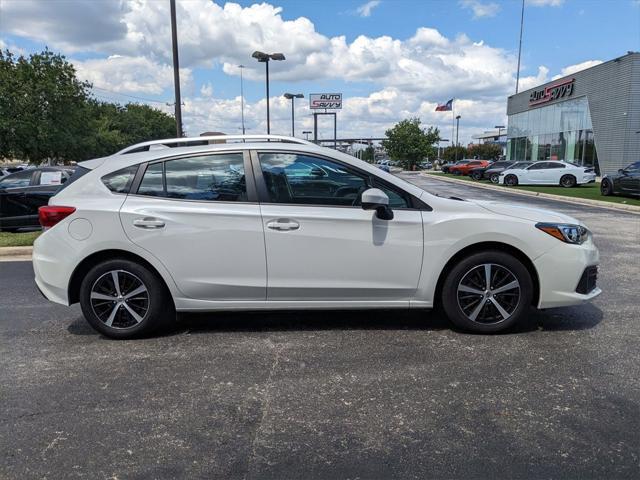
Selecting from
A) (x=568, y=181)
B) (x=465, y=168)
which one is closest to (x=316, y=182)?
(x=568, y=181)

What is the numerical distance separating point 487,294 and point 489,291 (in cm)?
3

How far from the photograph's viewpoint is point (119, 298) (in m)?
4.44

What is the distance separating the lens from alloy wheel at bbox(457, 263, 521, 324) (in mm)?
4422

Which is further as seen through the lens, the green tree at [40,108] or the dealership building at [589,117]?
the dealership building at [589,117]

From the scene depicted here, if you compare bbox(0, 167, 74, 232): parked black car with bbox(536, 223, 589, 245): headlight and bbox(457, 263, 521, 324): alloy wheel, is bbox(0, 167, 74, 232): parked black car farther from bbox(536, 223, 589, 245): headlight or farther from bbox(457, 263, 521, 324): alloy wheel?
bbox(536, 223, 589, 245): headlight

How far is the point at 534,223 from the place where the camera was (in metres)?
4.43

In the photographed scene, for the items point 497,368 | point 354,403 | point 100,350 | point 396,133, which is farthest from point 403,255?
point 396,133

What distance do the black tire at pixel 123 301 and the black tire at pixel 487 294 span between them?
7.97 feet

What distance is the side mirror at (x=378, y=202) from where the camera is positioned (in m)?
4.16

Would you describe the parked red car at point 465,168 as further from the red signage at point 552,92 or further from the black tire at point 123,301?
the black tire at point 123,301

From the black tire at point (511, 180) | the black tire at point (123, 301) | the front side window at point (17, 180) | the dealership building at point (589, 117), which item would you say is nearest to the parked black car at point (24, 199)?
the front side window at point (17, 180)

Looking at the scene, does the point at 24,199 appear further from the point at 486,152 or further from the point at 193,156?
the point at 486,152

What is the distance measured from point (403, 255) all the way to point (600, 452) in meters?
2.03

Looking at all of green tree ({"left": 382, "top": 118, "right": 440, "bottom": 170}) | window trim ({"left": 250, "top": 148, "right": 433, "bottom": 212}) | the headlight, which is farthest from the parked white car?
green tree ({"left": 382, "top": 118, "right": 440, "bottom": 170})
